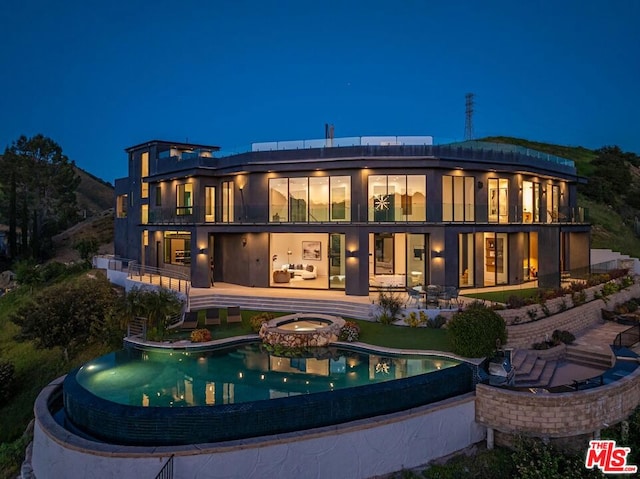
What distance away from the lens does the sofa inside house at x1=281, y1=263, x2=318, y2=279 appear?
23.9 m

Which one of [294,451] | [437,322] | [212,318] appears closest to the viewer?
[294,451]

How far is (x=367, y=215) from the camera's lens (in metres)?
21.2

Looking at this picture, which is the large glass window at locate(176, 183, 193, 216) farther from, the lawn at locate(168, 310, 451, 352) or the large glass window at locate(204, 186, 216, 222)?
the lawn at locate(168, 310, 451, 352)

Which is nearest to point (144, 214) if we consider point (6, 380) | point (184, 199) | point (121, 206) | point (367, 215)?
point (121, 206)

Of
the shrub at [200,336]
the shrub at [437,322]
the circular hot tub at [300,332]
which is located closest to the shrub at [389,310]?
the shrub at [437,322]

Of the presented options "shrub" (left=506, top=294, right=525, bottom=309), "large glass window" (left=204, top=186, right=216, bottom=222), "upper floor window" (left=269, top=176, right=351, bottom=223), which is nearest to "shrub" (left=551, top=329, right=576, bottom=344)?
"shrub" (left=506, top=294, right=525, bottom=309)

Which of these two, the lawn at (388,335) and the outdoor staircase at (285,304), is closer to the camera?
the lawn at (388,335)

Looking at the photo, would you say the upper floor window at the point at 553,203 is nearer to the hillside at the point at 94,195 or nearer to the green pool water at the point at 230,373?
the green pool water at the point at 230,373

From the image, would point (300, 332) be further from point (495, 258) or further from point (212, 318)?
point (495, 258)

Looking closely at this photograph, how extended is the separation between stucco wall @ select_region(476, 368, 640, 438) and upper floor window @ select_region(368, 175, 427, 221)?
11.4 metres

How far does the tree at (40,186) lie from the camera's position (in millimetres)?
46000

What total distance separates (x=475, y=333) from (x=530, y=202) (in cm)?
1547

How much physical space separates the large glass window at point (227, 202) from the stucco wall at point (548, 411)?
16.4 m

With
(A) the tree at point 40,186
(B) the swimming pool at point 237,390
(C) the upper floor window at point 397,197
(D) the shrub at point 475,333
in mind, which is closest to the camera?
(B) the swimming pool at point 237,390
